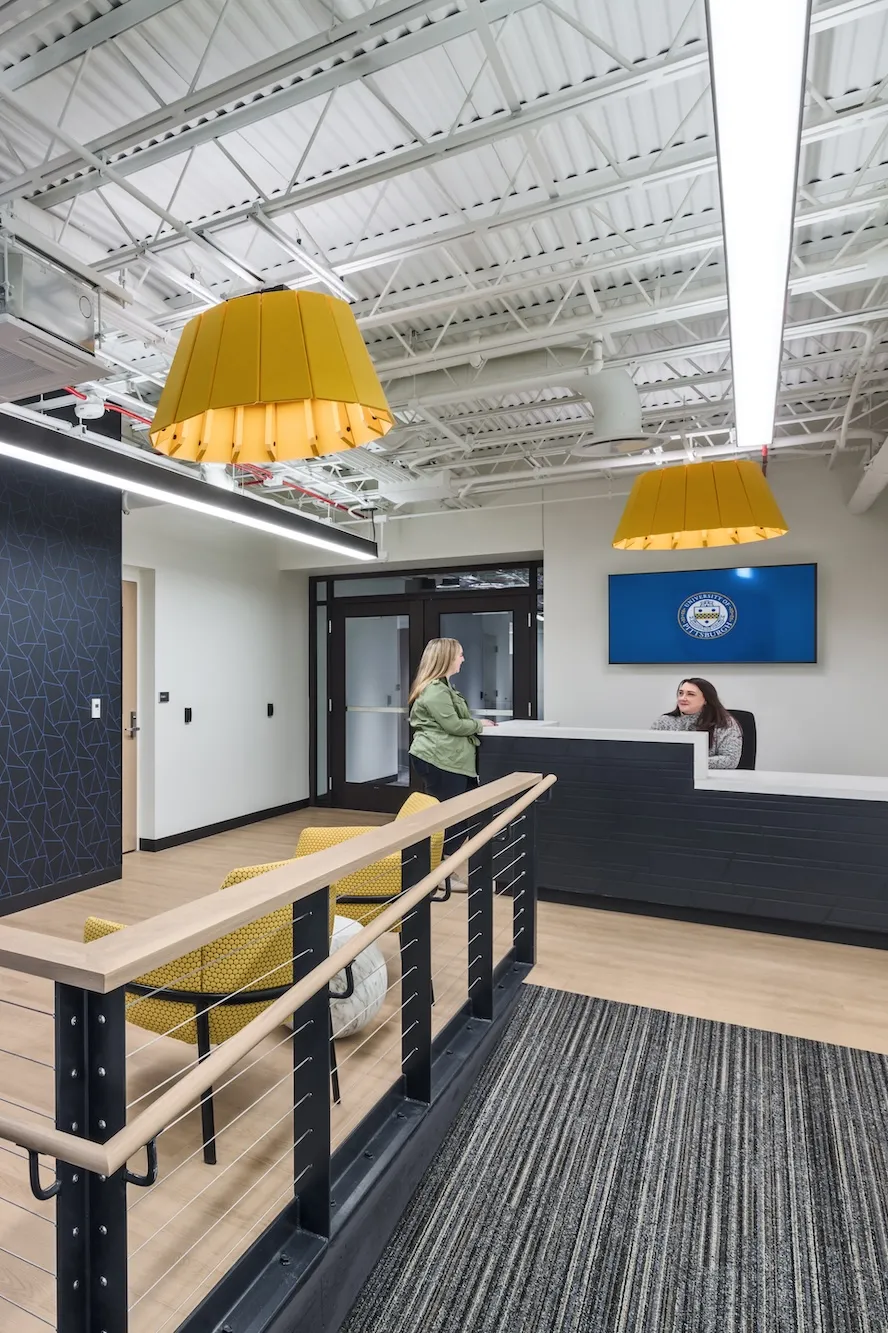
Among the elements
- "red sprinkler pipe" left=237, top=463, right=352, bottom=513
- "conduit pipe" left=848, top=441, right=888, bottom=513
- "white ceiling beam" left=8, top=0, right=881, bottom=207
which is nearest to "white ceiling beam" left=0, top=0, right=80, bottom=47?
"white ceiling beam" left=8, top=0, right=881, bottom=207

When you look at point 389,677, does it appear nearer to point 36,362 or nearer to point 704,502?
point 704,502

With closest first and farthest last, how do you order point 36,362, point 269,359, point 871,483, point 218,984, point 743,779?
point 269,359
point 218,984
point 36,362
point 743,779
point 871,483

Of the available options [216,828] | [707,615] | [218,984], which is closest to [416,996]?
[218,984]

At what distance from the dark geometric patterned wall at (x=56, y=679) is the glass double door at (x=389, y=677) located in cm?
330

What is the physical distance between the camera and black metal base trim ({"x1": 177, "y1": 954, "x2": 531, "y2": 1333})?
147cm

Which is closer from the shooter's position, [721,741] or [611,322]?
[611,322]

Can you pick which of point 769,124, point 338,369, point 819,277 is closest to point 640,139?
point 819,277

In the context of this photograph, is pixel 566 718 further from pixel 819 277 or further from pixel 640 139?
pixel 640 139

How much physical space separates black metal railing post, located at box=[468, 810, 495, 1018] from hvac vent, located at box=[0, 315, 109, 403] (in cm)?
228

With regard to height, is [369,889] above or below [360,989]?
above

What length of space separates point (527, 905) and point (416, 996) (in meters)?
1.35

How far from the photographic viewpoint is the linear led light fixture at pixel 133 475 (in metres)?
3.61

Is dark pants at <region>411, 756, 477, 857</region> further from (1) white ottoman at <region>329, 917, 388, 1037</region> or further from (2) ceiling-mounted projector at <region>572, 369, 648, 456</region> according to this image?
(2) ceiling-mounted projector at <region>572, 369, 648, 456</region>

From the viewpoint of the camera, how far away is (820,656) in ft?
19.4
